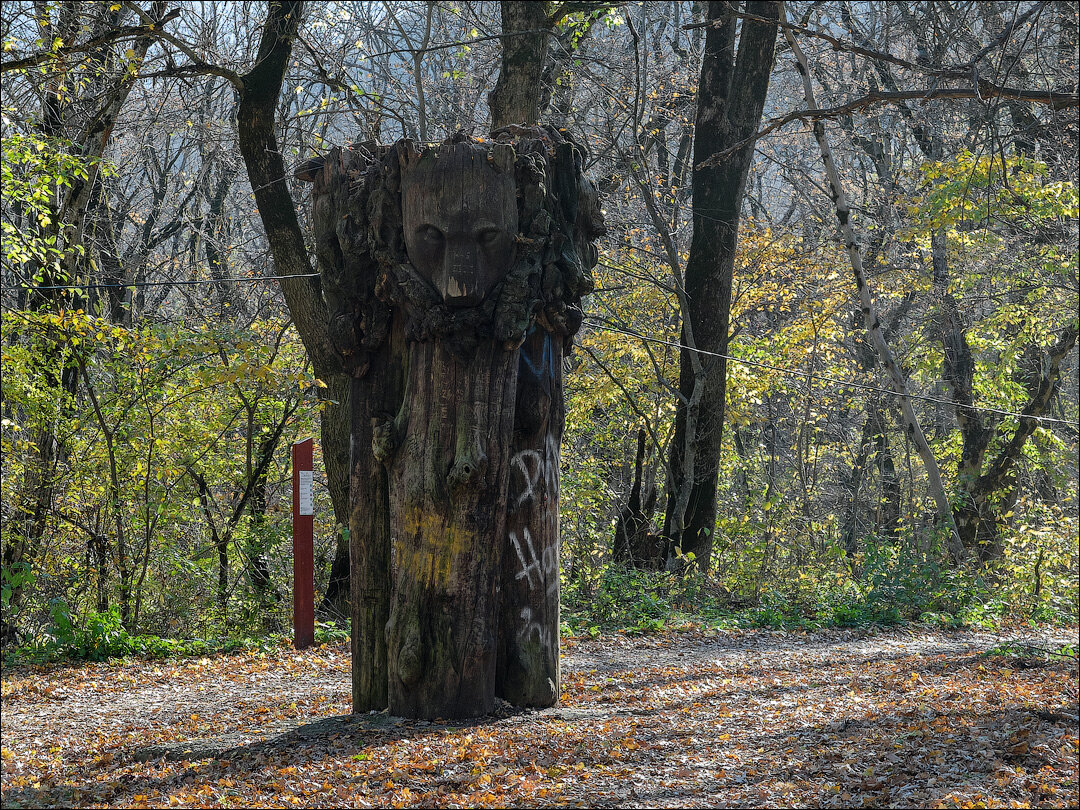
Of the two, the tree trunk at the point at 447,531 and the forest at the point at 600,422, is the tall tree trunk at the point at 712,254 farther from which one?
the tree trunk at the point at 447,531

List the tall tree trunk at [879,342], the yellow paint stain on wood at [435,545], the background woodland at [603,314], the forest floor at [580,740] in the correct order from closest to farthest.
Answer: the forest floor at [580,740] → the yellow paint stain on wood at [435,545] → the background woodland at [603,314] → the tall tree trunk at [879,342]

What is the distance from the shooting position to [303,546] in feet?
24.2

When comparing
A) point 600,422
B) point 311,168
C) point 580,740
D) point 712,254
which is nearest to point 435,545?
point 580,740

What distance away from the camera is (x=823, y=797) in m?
3.49

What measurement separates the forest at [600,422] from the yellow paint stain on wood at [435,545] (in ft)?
0.39

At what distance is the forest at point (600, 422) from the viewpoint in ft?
14.1

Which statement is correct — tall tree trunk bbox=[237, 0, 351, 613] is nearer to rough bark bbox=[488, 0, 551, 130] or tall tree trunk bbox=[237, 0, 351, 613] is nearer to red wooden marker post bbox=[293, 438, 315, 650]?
red wooden marker post bbox=[293, 438, 315, 650]

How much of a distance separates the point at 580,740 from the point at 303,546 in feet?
12.0

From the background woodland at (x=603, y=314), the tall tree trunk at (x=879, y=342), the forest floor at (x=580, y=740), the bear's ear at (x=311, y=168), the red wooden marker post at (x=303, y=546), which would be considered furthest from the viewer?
the tall tree trunk at (x=879, y=342)

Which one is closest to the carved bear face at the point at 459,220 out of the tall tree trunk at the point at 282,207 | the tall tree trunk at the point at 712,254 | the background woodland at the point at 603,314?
the background woodland at the point at 603,314

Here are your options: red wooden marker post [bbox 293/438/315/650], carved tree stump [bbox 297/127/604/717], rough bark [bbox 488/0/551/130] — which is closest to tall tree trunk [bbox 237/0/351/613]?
red wooden marker post [bbox 293/438/315/650]

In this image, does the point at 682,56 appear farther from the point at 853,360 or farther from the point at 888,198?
the point at 853,360

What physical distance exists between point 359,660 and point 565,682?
1604 millimetres

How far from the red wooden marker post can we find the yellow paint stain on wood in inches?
113
